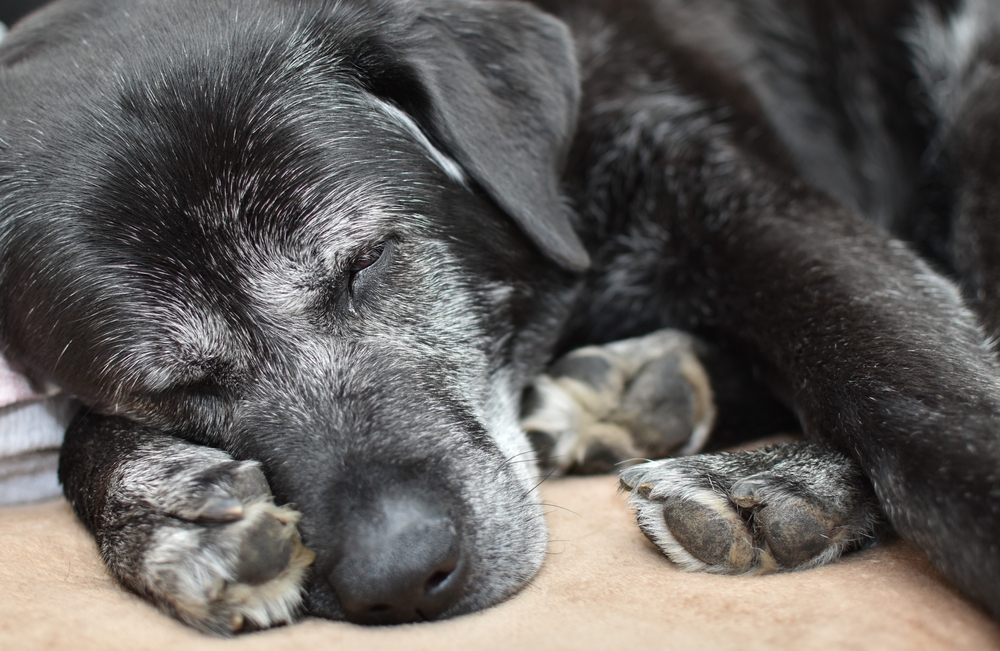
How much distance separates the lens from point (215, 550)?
1654 millimetres

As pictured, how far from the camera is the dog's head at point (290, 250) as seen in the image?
1831mm

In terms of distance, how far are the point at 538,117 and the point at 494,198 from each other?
11.3 inches

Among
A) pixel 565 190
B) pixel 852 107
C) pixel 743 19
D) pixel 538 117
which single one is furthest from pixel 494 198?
pixel 852 107

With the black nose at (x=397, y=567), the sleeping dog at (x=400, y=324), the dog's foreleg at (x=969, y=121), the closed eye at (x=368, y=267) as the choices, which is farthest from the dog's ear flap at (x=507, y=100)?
the dog's foreleg at (x=969, y=121)

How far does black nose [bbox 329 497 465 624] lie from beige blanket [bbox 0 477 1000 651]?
0.04m

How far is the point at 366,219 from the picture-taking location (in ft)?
6.49

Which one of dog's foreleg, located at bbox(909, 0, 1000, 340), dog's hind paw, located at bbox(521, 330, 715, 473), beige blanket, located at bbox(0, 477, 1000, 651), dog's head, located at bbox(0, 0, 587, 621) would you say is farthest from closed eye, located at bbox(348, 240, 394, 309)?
dog's foreleg, located at bbox(909, 0, 1000, 340)

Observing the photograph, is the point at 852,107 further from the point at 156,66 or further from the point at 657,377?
the point at 156,66

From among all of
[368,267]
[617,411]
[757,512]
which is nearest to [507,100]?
[368,267]

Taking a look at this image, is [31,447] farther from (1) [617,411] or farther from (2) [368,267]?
(1) [617,411]

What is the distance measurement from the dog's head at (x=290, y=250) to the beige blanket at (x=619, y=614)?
12 cm

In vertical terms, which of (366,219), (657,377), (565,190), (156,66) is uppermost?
(156,66)

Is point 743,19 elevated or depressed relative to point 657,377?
elevated

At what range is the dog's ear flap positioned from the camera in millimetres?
2145
